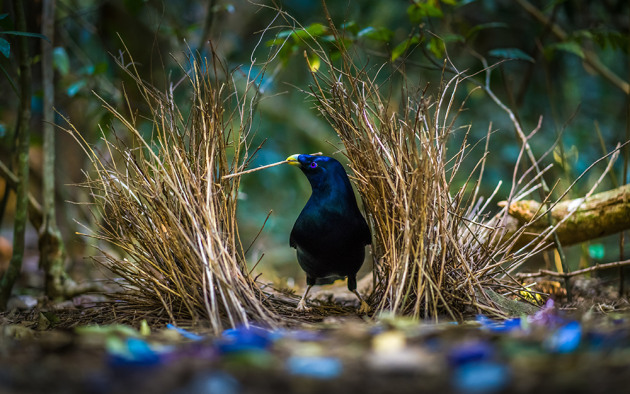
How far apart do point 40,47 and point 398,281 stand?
8.65 feet

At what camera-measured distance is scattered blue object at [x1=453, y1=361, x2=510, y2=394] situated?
97cm

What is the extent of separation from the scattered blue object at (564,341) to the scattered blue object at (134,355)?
0.88m

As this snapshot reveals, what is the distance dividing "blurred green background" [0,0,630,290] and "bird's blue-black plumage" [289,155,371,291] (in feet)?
1.40

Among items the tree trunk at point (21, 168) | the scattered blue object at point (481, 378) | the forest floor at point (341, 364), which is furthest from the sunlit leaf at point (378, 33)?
the scattered blue object at point (481, 378)

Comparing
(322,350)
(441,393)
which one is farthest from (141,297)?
(441,393)

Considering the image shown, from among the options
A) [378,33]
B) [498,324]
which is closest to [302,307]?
[498,324]

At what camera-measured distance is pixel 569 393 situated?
96cm

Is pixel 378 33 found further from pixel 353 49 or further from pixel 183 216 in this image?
pixel 183 216

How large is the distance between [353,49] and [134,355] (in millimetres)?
2885

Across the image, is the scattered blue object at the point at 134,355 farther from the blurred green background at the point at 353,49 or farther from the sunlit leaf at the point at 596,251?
the sunlit leaf at the point at 596,251

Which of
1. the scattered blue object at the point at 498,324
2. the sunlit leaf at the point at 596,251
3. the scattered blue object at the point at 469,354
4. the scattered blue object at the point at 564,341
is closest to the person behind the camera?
the scattered blue object at the point at 469,354

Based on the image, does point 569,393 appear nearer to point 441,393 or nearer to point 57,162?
point 441,393

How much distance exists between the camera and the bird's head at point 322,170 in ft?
7.86

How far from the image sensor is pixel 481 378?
981 mm
